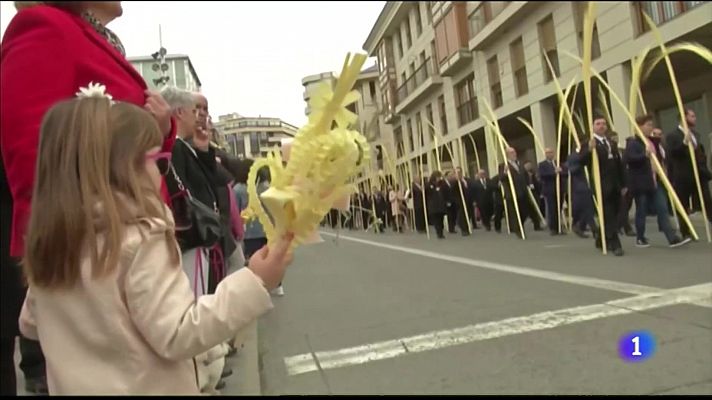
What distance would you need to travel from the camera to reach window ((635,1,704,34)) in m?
0.78

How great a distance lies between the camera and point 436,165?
5.10 feet

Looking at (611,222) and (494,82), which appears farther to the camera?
(611,222)

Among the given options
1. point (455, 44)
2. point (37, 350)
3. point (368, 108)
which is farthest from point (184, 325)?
point (37, 350)

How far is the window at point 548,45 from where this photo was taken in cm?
87

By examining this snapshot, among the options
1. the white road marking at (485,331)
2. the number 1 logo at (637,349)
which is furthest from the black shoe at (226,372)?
the number 1 logo at (637,349)

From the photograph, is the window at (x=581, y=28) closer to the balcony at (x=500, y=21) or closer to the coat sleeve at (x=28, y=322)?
the balcony at (x=500, y=21)

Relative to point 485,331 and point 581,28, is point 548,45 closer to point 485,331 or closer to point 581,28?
point 581,28

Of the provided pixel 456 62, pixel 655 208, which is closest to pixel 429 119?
pixel 456 62

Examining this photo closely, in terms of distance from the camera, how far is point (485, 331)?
406 centimetres

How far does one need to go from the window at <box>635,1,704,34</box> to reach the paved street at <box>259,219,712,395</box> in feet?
2.47

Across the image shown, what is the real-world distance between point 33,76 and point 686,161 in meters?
3.68

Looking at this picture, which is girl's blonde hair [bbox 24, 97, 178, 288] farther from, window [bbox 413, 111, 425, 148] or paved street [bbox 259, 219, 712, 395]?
window [bbox 413, 111, 425, 148]

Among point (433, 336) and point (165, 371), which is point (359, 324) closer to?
point (433, 336)

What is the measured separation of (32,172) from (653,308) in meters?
3.84
